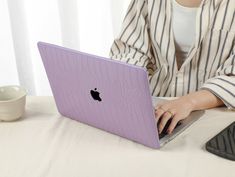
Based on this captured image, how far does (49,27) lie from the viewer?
198 cm

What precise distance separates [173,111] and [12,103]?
15.1 inches

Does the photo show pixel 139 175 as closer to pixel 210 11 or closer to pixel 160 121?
pixel 160 121

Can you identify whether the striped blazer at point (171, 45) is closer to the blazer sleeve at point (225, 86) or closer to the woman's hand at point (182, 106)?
the blazer sleeve at point (225, 86)

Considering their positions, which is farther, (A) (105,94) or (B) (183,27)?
(B) (183,27)

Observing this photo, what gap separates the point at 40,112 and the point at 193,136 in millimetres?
398

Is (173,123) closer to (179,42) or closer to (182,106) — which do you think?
(182,106)

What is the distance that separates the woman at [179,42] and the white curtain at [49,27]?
0.63m

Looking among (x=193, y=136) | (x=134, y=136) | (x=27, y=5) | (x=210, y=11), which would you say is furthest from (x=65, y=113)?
(x=27, y=5)

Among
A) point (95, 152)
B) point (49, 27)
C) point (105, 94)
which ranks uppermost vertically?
point (105, 94)

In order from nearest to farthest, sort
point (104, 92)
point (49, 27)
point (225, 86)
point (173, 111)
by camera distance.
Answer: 1. point (104, 92)
2. point (173, 111)
3. point (225, 86)
4. point (49, 27)

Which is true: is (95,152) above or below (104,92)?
below

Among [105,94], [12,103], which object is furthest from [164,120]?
[12,103]

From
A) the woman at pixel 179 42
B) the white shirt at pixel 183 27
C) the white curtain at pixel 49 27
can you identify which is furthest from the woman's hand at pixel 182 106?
the white curtain at pixel 49 27

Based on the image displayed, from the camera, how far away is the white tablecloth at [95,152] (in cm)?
81
